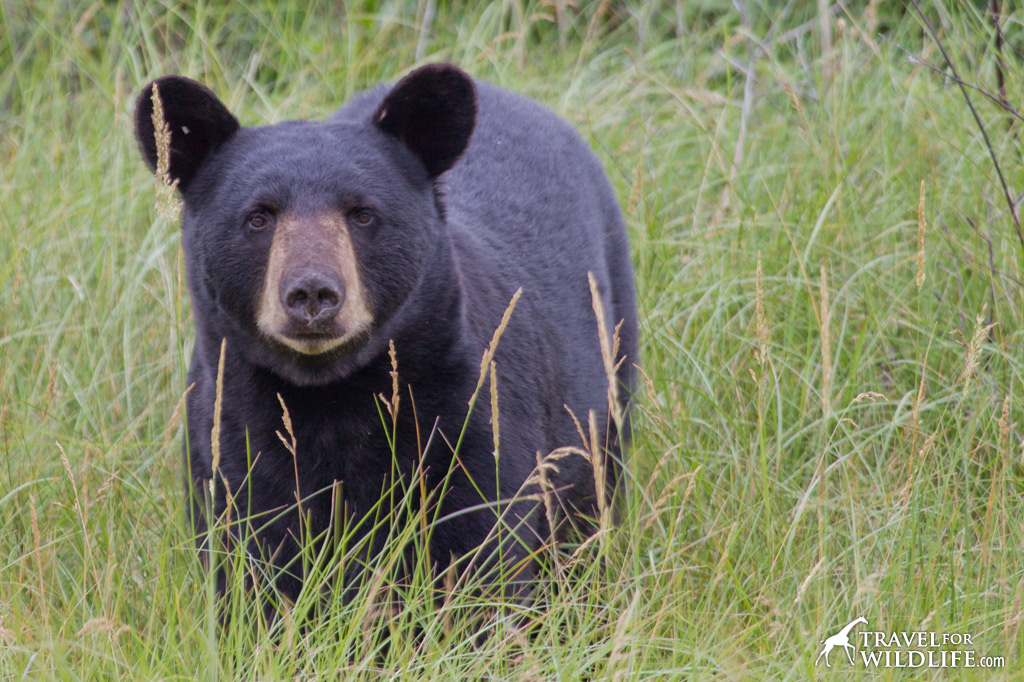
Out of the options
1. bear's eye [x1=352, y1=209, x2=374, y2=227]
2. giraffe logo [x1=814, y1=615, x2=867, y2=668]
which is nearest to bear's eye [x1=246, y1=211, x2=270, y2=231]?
bear's eye [x1=352, y1=209, x2=374, y2=227]

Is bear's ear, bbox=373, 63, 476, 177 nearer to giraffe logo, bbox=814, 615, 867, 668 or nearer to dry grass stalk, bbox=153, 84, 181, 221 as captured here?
dry grass stalk, bbox=153, 84, 181, 221

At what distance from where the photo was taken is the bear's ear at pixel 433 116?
10.7 ft

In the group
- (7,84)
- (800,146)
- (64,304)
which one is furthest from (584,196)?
(7,84)

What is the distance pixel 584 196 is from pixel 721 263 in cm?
67

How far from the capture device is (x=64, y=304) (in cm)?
464

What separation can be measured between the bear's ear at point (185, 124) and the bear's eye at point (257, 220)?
335 mm

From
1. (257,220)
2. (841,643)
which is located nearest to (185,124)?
(257,220)

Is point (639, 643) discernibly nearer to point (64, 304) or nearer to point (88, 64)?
point (64, 304)

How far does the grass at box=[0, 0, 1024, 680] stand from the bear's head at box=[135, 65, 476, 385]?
0.23 meters

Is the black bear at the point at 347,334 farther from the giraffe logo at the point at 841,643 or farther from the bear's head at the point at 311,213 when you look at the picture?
the giraffe logo at the point at 841,643

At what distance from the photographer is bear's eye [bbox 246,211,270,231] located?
304 cm

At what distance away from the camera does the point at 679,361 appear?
13.8ft

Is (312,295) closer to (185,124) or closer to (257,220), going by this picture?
(257,220)

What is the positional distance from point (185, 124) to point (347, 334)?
2.63 feet
